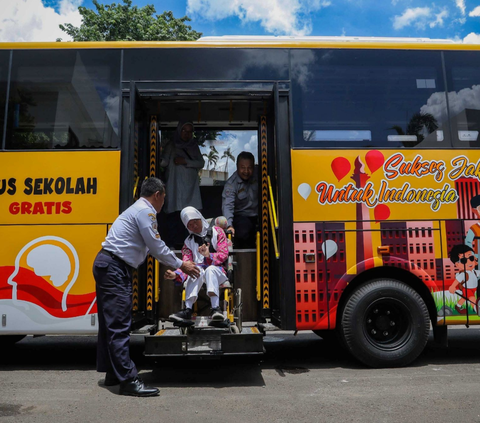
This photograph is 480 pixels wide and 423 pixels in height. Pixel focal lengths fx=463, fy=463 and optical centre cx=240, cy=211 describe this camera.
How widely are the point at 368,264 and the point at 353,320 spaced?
681mm

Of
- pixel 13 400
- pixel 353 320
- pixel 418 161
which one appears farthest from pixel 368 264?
pixel 13 400

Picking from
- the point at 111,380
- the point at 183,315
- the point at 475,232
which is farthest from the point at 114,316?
the point at 475,232

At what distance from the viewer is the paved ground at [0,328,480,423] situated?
3.97m

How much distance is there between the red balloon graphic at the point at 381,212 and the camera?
18.3ft

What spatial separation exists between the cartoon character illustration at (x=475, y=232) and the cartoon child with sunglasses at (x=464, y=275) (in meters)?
0.06

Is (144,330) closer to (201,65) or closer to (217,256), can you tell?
(217,256)

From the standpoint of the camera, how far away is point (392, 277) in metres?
5.66

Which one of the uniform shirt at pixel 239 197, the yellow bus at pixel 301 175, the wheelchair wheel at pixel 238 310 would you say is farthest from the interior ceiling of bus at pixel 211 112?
the wheelchair wheel at pixel 238 310

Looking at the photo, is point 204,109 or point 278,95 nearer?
point 278,95

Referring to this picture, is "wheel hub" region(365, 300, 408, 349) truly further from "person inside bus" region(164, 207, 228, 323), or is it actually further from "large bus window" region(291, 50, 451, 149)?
"large bus window" region(291, 50, 451, 149)

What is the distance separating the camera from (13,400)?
4.42 metres

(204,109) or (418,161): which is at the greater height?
(204,109)

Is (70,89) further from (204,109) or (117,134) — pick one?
(204,109)

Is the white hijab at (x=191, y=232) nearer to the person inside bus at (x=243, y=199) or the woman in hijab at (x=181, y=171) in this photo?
the person inside bus at (x=243, y=199)
